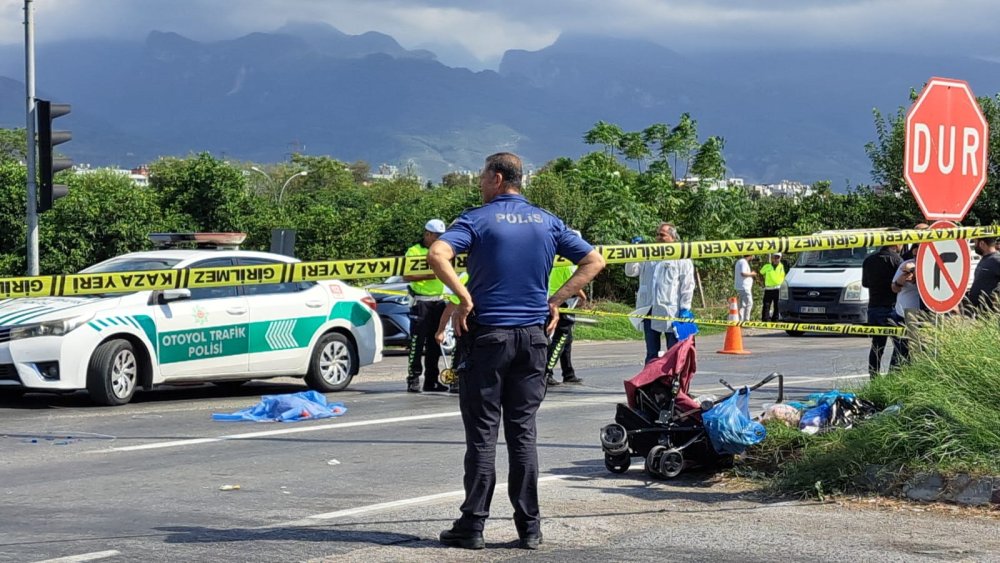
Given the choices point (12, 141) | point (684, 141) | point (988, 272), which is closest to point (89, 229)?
point (684, 141)

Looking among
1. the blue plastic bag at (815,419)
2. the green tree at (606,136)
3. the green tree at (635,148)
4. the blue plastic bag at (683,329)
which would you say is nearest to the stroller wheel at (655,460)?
the blue plastic bag at (815,419)

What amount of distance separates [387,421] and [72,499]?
14.2 feet

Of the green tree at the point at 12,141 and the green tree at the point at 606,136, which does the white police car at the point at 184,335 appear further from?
A: the green tree at the point at 12,141

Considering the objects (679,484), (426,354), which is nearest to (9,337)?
(426,354)

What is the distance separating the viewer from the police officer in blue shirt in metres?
6.35

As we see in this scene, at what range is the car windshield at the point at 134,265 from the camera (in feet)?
44.2

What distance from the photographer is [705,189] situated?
36.1 metres

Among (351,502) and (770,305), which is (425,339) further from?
→ (770,305)

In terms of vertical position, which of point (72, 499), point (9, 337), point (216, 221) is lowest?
point (72, 499)

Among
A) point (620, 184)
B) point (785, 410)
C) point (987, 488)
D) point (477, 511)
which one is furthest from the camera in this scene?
point (620, 184)

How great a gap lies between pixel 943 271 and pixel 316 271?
439cm

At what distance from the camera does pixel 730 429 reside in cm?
828

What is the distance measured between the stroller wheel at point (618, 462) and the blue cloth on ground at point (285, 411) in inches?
161

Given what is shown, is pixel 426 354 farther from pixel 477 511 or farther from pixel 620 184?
pixel 620 184
